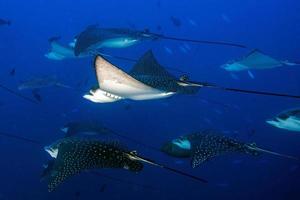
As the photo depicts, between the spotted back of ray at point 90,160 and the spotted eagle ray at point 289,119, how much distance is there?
264 centimetres

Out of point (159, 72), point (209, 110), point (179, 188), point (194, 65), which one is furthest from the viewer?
point (194, 65)

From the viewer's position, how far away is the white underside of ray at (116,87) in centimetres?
327

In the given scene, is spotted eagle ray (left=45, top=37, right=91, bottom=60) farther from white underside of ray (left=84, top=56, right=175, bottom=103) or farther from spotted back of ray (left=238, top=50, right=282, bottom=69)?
white underside of ray (left=84, top=56, right=175, bottom=103)

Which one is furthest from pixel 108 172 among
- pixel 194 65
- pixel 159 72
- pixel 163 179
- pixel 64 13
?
pixel 64 13

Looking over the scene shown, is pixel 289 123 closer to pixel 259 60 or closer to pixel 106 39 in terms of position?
pixel 259 60

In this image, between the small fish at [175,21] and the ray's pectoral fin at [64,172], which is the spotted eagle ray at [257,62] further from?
the small fish at [175,21]

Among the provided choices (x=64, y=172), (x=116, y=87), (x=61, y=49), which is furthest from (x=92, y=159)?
(x=61, y=49)

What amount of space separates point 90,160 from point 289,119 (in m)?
3.00

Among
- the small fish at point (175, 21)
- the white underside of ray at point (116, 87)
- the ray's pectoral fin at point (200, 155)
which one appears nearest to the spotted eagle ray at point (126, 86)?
the white underside of ray at point (116, 87)

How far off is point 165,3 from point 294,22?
2295cm

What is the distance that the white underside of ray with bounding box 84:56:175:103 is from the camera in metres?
3.27

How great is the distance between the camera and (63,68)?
23875 millimetres

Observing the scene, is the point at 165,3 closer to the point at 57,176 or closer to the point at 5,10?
the point at 5,10

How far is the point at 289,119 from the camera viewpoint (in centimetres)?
497
